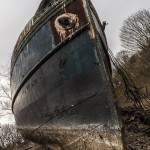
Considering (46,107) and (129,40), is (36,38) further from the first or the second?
(129,40)

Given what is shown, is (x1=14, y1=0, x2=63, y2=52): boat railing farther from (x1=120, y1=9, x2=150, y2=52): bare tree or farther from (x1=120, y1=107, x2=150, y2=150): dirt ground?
(x1=120, y1=9, x2=150, y2=52): bare tree

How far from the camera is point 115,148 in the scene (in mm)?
4406

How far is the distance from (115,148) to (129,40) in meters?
23.8

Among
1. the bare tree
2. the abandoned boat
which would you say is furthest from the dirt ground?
the bare tree

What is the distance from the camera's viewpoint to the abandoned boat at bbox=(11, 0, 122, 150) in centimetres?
471

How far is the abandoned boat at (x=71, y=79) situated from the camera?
4.71 metres

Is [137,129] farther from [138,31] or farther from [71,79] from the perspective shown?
[138,31]

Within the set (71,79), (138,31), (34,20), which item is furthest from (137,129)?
(138,31)

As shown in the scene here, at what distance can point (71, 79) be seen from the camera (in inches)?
204

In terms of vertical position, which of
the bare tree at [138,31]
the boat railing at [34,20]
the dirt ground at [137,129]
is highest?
the bare tree at [138,31]

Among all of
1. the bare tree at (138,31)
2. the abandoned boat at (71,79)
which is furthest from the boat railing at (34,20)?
the bare tree at (138,31)

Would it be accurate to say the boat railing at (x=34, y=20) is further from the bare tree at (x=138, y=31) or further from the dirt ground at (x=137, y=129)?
the bare tree at (x=138, y=31)

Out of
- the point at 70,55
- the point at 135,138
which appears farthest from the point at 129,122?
the point at 70,55

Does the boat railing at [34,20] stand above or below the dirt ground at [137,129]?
above
